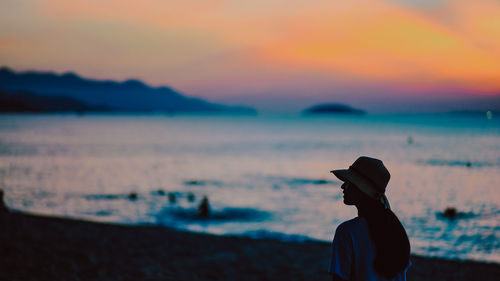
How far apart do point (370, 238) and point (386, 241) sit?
4.1 inches

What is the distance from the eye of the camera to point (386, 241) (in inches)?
116

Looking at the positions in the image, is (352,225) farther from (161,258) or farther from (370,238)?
(161,258)

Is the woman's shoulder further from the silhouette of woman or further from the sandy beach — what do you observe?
the sandy beach

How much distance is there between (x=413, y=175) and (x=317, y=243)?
26.4 meters

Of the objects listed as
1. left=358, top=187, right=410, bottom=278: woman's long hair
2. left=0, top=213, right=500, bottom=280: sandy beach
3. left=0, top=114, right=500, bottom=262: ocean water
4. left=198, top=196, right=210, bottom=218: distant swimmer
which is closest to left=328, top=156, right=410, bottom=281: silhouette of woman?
left=358, top=187, right=410, bottom=278: woman's long hair

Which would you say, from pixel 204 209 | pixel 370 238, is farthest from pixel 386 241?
pixel 204 209

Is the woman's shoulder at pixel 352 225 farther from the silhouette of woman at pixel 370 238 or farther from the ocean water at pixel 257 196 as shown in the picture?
the ocean water at pixel 257 196

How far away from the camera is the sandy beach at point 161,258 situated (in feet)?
31.3

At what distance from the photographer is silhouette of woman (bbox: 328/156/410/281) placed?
2.97 m

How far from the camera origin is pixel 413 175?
37.9 metres

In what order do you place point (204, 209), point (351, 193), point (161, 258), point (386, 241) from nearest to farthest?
point (386, 241)
point (351, 193)
point (161, 258)
point (204, 209)

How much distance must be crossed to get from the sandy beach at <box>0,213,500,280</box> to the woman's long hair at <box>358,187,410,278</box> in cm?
695

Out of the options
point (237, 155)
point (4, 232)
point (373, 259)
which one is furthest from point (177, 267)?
point (237, 155)

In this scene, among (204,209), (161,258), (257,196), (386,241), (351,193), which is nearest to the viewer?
(386,241)
